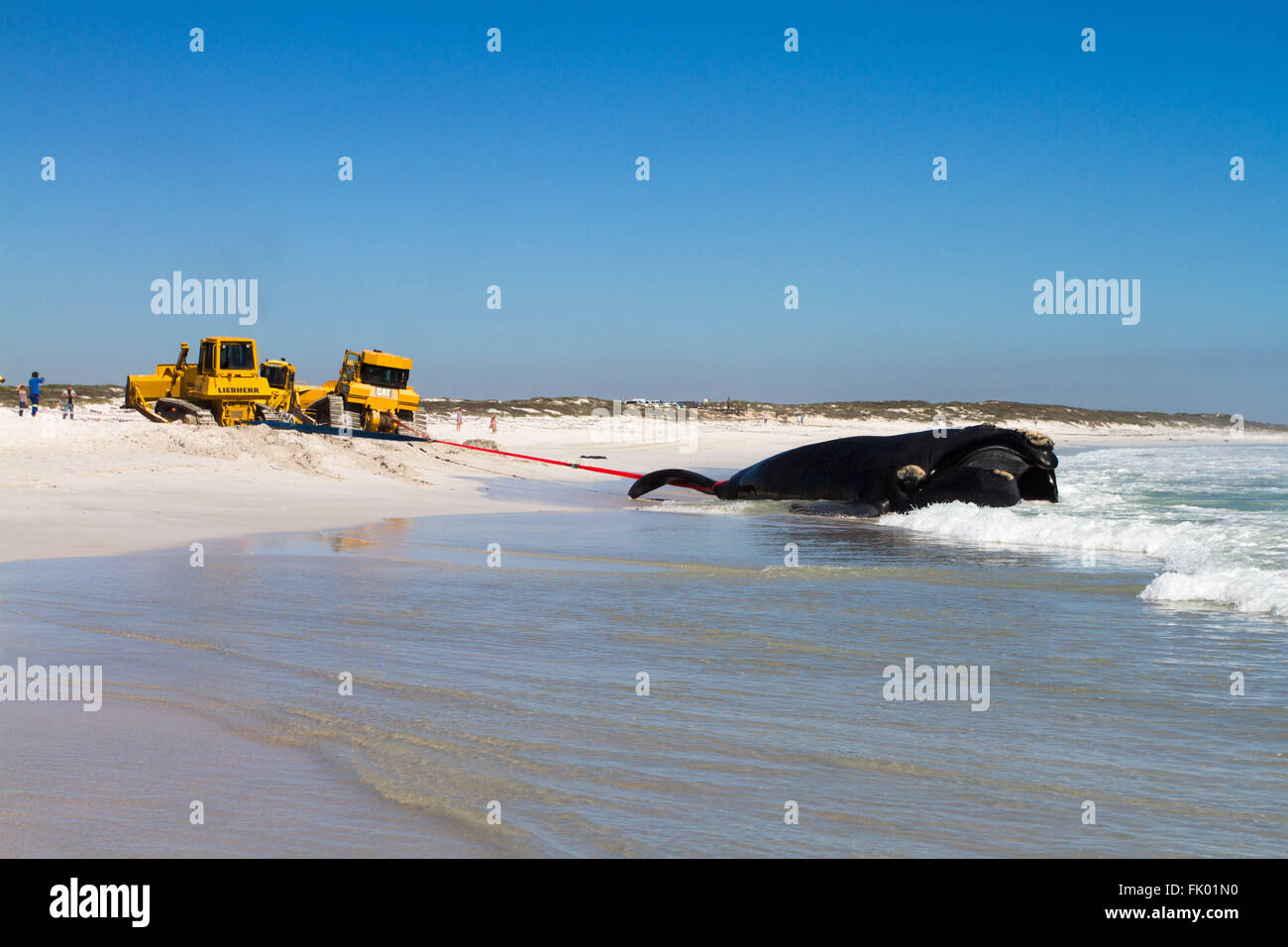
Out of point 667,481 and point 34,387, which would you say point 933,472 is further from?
point 34,387

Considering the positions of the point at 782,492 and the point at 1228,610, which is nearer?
the point at 1228,610

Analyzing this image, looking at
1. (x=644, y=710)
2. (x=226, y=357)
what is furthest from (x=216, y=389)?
(x=644, y=710)

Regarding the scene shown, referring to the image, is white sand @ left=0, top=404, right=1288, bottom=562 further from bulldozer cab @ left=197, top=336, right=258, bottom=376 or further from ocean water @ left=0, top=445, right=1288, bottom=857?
bulldozer cab @ left=197, top=336, right=258, bottom=376

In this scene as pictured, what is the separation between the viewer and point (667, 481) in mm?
17641

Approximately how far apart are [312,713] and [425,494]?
12.8 m

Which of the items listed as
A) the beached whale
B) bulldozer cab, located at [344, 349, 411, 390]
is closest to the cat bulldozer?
bulldozer cab, located at [344, 349, 411, 390]

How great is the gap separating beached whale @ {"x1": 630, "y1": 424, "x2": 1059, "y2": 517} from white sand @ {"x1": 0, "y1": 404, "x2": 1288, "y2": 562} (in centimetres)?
373

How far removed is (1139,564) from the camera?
892 centimetres

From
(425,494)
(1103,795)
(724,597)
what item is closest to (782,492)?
(425,494)

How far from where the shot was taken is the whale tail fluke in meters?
17.6

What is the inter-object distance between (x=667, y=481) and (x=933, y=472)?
4.78 m
